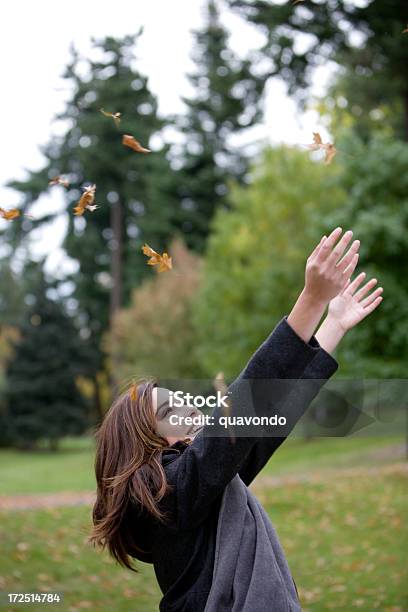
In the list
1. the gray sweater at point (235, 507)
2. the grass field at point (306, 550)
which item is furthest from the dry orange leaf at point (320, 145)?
the grass field at point (306, 550)

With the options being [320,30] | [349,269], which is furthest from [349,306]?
[320,30]

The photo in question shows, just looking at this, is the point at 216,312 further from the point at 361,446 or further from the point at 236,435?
the point at 236,435

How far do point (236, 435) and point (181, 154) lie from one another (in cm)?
3196

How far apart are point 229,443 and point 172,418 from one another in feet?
1.07

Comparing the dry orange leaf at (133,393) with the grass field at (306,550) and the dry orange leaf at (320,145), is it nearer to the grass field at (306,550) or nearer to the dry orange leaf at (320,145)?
the dry orange leaf at (320,145)

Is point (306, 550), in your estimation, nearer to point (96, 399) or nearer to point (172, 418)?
point (172, 418)

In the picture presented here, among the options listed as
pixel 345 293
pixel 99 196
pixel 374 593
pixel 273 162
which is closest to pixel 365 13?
pixel 374 593

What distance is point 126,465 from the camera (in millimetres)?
2102

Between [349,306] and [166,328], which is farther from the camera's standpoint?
[166,328]

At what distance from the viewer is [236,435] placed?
183 cm

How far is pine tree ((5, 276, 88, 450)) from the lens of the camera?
31.0m

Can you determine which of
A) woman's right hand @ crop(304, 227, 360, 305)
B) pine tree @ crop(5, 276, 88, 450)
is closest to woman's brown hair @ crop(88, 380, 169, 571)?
woman's right hand @ crop(304, 227, 360, 305)

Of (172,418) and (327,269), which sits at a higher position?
(327,269)

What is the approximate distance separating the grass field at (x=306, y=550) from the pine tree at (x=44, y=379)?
1842 cm
